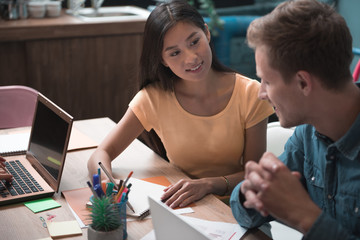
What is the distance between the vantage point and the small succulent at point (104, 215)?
50.1 inches

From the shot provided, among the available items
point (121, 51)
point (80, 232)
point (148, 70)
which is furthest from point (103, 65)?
point (80, 232)

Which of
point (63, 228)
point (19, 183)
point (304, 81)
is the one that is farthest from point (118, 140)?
point (304, 81)

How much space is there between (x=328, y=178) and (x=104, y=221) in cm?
57

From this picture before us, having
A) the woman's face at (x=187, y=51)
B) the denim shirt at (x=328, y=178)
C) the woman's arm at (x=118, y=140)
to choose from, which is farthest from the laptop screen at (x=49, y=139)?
the denim shirt at (x=328, y=178)

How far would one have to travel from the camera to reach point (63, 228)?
145 centimetres

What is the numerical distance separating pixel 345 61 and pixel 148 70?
3.01 feet

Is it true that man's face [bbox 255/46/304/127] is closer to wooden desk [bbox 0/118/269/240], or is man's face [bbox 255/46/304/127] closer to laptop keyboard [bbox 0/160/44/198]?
wooden desk [bbox 0/118/269/240]

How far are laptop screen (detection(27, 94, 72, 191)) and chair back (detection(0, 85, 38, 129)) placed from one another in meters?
0.70

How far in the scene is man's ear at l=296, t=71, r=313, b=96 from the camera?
3.99 ft

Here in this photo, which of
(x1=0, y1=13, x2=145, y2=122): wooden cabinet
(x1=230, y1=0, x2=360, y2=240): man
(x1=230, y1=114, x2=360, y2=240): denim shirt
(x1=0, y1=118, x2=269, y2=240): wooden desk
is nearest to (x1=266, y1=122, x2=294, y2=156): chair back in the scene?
(x1=0, y1=118, x2=269, y2=240): wooden desk

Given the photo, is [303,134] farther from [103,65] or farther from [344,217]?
[103,65]

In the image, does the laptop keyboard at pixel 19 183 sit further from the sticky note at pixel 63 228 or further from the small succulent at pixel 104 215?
the small succulent at pixel 104 215

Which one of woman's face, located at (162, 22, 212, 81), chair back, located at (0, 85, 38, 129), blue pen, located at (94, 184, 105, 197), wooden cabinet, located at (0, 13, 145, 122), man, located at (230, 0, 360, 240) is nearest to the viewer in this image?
man, located at (230, 0, 360, 240)

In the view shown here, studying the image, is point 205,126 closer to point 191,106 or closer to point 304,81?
point 191,106
